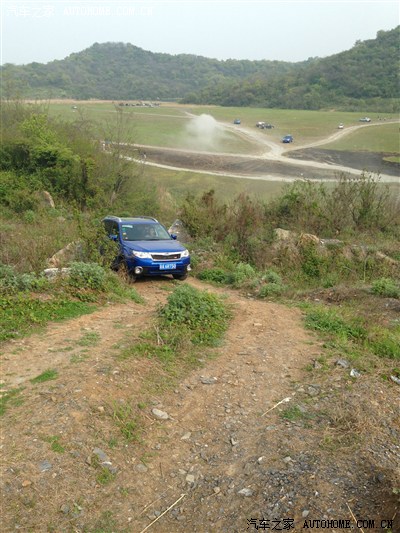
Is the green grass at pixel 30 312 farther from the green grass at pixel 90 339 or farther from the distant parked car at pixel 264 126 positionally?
the distant parked car at pixel 264 126

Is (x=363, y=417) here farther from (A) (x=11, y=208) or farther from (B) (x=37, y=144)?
(B) (x=37, y=144)

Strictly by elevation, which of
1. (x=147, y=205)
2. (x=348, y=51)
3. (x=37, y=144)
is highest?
(x=348, y=51)

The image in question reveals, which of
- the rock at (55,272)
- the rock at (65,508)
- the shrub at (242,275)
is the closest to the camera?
the rock at (65,508)

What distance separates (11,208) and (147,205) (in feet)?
19.6

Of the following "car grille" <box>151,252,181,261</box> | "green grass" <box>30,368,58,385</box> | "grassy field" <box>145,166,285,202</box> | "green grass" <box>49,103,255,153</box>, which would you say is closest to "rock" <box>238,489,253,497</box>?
"green grass" <box>30,368,58,385</box>

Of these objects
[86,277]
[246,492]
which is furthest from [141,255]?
[246,492]

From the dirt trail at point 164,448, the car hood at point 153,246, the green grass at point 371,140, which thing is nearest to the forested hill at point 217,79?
the green grass at point 371,140

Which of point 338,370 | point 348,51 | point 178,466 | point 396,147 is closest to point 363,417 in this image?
point 338,370

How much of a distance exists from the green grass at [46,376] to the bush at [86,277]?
3.55 metres

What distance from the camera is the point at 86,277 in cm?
956

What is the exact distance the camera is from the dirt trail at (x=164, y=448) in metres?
3.88

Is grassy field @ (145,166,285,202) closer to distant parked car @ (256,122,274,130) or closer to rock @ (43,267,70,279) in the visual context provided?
rock @ (43,267,70,279)

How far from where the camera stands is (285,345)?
7.66m

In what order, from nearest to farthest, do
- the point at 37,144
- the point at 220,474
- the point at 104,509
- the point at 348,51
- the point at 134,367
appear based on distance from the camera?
the point at 104,509, the point at 220,474, the point at 134,367, the point at 37,144, the point at 348,51
